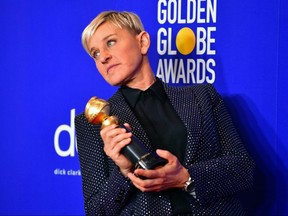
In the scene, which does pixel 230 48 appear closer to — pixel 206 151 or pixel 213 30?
pixel 213 30

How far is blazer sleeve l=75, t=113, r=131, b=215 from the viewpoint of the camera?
1215mm

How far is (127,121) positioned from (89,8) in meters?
0.59

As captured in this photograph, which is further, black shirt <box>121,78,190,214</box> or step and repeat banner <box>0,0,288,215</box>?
step and repeat banner <box>0,0,288,215</box>

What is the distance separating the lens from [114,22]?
137 centimetres

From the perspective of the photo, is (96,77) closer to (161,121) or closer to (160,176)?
(161,121)

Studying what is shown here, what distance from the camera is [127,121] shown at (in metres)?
1.31

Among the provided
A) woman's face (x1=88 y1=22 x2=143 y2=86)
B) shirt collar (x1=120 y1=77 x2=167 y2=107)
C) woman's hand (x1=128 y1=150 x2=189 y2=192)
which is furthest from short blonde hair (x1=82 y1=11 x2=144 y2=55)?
woman's hand (x1=128 y1=150 x2=189 y2=192)

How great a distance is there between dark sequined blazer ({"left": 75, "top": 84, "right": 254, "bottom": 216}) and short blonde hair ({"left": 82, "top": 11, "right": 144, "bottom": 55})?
0.59 ft

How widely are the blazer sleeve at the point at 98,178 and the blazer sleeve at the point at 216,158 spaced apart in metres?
0.17

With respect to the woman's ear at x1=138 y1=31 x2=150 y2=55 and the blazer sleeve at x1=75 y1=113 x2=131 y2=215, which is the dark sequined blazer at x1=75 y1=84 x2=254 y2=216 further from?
the woman's ear at x1=138 y1=31 x2=150 y2=55

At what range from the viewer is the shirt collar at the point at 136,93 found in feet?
4.49

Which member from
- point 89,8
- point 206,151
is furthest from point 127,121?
point 89,8

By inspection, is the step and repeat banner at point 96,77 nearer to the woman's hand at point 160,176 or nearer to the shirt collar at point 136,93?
the shirt collar at point 136,93

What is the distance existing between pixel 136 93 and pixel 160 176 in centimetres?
32
